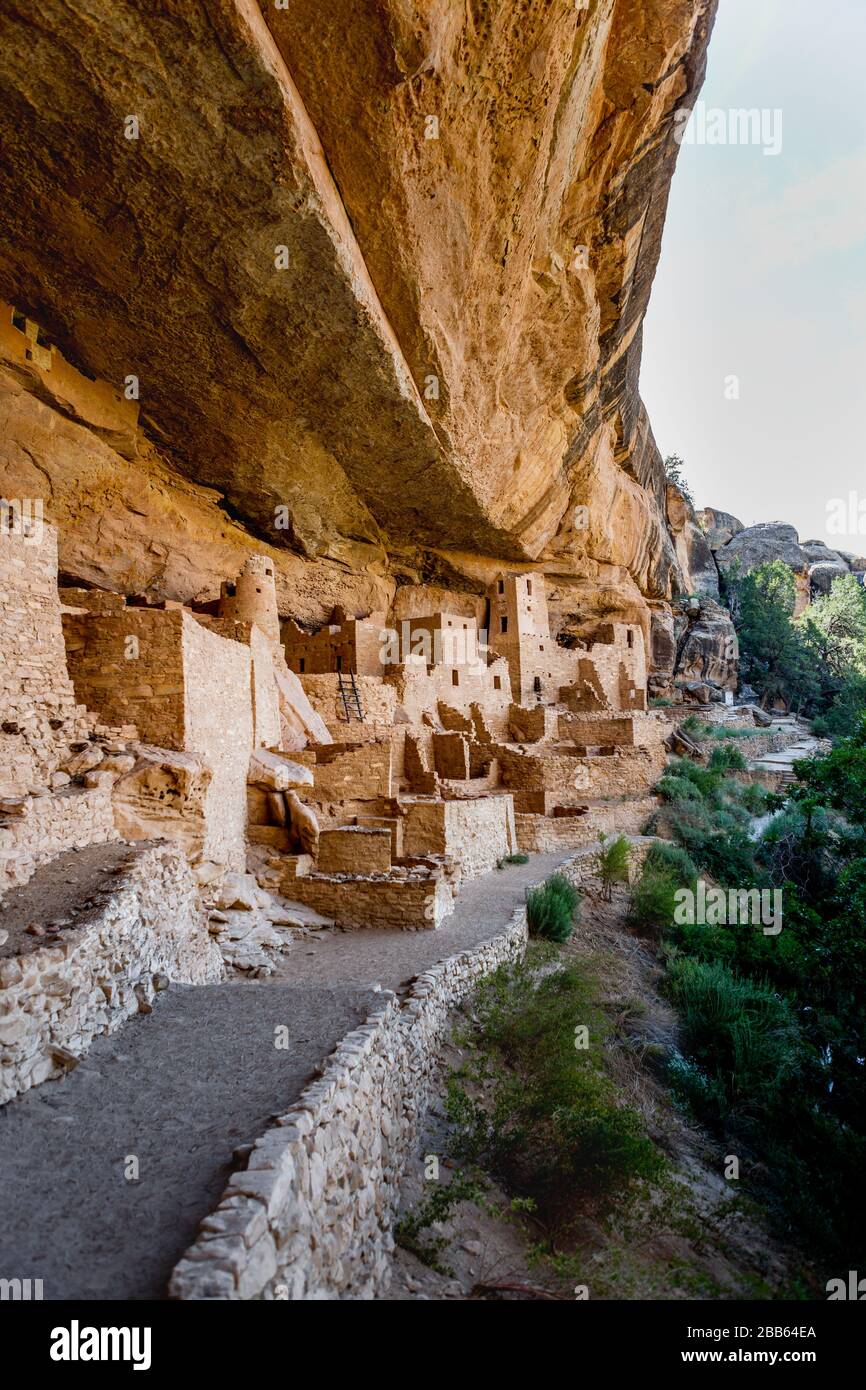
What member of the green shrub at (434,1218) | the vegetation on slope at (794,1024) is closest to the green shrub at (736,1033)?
the vegetation on slope at (794,1024)

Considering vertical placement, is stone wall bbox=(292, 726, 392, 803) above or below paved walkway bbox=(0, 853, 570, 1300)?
above

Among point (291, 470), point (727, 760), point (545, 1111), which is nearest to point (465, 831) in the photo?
point (545, 1111)

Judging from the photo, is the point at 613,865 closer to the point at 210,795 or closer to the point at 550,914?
the point at 550,914

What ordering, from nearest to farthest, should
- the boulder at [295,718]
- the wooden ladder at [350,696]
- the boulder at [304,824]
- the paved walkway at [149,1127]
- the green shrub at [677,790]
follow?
the paved walkway at [149,1127]
the boulder at [304,824]
the boulder at [295,718]
the wooden ladder at [350,696]
the green shrub at [677,790]

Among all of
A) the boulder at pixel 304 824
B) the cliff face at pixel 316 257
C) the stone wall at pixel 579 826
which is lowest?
the stone wall at pixel 579 826

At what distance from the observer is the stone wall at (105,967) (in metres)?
3.42

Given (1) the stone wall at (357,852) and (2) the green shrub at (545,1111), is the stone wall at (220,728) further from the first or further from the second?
(2) the green shrub at (545,1111)

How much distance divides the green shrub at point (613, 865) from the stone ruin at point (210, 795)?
4.57 feet

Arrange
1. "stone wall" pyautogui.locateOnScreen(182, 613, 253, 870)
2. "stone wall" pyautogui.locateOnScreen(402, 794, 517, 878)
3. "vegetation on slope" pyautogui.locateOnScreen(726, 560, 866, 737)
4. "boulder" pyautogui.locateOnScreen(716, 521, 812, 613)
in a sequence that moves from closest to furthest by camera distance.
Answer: "stone wall" pyautogui.locateOnScreen(182, 613, 253, 870)
"stone wall" pyautogui.locateOnScreen(402, 794, 517, 878)
"vegetation on slope" pyautogui.locateOnScreen(726, 560, 866, 737)
"boulder" pyautogui.locateOnScreen(716, 521, 812, 613)

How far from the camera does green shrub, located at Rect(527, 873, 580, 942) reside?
9336mm

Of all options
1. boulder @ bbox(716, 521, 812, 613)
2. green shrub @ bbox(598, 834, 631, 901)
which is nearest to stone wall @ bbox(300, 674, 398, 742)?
green shrub @ bbox(598, 834, 631, 901)

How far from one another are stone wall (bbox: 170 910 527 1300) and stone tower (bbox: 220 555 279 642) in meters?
8.23

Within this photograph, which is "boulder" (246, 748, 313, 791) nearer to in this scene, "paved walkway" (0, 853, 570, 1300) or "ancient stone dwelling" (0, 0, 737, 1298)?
"ancient stone dwelling" (0, 0, 737, 1298)
